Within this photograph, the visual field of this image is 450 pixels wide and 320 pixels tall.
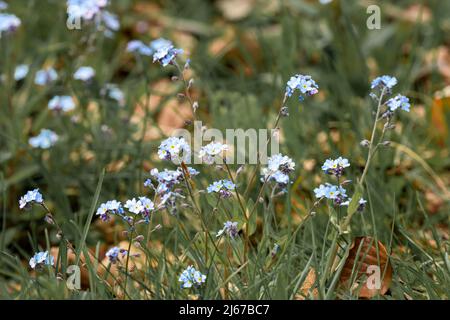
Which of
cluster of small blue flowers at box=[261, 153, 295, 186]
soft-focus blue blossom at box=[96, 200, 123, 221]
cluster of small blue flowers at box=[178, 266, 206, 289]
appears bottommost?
cluster of small blue flowers at box=[178, 266, 206, 289]

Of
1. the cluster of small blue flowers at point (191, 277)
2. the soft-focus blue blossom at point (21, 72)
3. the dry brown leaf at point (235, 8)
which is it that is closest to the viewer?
the cluster of small blue flowers at point (191, 277)

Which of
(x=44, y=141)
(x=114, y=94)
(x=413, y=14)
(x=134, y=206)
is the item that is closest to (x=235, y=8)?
(x=413, y=14)

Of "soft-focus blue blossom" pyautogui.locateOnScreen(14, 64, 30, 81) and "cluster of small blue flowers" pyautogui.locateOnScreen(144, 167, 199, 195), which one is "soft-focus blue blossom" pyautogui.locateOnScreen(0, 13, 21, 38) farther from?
"cluster of small blue flowers" pyautogui.locateOnScreen(144, 167, 199, 195)

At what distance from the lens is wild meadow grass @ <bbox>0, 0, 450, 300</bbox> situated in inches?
74.4

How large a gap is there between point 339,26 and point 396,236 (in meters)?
1.52

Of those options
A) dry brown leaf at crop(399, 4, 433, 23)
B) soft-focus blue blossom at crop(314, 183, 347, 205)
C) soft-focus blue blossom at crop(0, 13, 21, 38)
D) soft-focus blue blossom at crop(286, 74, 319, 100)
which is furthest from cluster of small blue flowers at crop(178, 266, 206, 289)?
dry brown leaf at crop(399, 4, 433, 23)

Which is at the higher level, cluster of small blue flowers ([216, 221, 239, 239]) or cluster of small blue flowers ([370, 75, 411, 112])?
cluster of small blue flowers ([370, 75, 411, 112])

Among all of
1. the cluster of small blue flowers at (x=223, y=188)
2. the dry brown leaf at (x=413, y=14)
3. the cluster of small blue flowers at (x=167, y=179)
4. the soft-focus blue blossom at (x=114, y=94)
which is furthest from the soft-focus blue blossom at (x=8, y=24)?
the dry brown leaf at (x=413, y=14)

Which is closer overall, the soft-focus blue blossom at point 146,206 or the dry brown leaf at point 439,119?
the soft-focus blue blossom at point 146,206

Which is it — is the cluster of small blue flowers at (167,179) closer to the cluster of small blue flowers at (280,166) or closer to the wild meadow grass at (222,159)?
the wild meadow grass at (222,159)

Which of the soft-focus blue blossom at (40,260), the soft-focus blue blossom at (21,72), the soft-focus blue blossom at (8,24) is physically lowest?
the soft-focus blue blossom at (40,260)

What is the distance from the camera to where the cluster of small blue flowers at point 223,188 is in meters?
1.87

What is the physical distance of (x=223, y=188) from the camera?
1.90 metres

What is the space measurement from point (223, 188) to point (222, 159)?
0.24ft
